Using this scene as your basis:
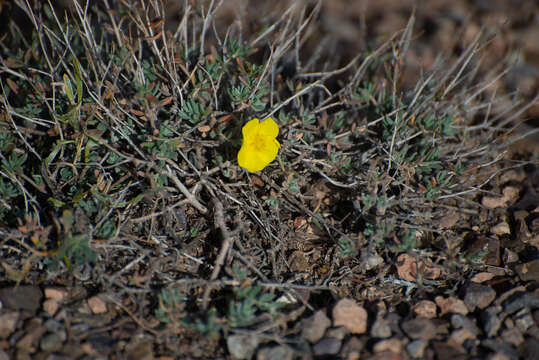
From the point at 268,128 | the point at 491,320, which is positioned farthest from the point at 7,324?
the point at 491,320

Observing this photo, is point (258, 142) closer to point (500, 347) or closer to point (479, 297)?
point (479, 297)

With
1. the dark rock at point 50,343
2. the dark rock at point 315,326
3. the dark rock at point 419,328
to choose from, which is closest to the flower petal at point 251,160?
the dark rock at point 315,326

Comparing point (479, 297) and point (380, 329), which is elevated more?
point (479, 297)

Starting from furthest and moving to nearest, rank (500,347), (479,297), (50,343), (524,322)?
(479,297)
(524,322)
(500,347)
(50,343)

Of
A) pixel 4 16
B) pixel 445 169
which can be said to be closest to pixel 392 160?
pixel 445 169

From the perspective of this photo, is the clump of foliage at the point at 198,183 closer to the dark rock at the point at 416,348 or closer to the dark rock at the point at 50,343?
the dark rock at the point at 50,343
